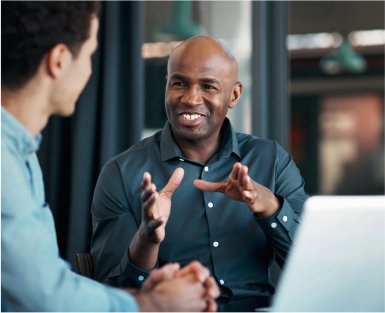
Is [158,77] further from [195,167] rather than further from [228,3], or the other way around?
[195,167]

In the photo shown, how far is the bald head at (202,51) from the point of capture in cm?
178

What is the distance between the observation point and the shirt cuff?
1577 millimetres

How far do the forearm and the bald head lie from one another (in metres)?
0.51

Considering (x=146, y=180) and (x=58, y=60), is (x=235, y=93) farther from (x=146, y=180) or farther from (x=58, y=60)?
(x=58, y=60)

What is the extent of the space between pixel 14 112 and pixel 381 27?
778 cm

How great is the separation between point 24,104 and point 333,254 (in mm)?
487

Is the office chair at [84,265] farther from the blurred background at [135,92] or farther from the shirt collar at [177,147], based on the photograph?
the blurred background at [135,92]

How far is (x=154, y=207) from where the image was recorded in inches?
53.7

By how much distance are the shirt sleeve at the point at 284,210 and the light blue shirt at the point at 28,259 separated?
2.06 ft

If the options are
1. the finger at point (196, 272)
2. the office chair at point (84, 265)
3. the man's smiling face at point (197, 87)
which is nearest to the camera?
the finger at point (196, 272)

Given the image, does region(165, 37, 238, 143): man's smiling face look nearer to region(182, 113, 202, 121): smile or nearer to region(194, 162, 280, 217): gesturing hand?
region(182, 113, 202, 121): smile

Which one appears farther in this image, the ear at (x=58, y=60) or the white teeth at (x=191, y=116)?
the white teeth at (x=191, y=116)

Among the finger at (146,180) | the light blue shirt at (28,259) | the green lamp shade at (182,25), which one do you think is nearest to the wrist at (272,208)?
the finger at (146,180)

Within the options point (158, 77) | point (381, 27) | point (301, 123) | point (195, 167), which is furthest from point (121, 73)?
point (301, 123)
